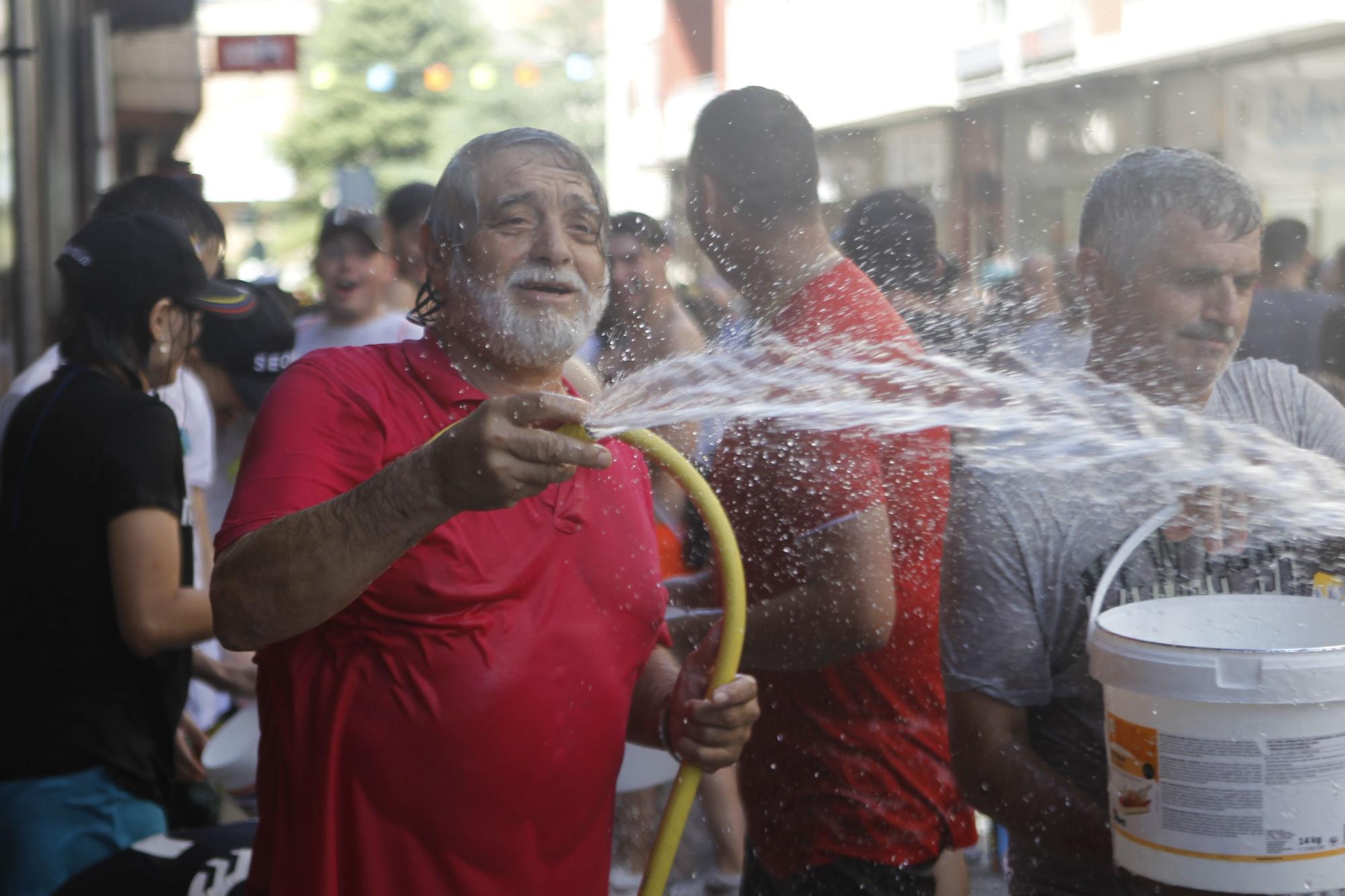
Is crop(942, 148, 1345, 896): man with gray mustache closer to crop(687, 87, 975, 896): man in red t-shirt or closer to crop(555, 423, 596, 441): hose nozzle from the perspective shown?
crop(687, 87, 975, 896): man in red t-shirt

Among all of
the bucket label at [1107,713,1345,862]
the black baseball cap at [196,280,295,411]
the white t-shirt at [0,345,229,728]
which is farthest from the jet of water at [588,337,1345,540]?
the black baseball cap at [196,280,295,411]

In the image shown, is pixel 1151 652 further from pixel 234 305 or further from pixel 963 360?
pixel 234 305

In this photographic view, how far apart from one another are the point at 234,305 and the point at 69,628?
132cm

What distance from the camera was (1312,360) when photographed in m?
2.30

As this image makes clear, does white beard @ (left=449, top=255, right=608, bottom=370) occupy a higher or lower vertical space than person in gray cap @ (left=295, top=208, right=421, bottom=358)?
lower

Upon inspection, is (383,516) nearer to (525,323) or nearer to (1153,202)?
→ (525,323)

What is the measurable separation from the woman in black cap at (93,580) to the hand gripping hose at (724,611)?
107cm

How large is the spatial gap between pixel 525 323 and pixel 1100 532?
870mm

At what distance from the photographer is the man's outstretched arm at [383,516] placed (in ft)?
4.98

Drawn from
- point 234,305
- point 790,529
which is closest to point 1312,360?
point 790,529

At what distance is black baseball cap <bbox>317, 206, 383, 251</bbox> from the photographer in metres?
5.33

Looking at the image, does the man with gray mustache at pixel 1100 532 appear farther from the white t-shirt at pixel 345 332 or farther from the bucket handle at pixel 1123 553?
the white t-shirt at pixel 345 332

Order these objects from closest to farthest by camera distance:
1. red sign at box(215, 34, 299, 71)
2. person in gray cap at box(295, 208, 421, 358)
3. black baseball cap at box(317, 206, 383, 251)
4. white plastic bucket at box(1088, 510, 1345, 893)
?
1. white plastic bucket at box(1088, 510, 1345, 893)
2. person in gray cap at box(295, 208, 421, 358)
3. black baseball cap at box(317, 206, 383, 251)
4. red sign at box(215, 34, 299, 71)

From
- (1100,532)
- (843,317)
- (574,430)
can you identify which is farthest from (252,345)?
(1100,532)
